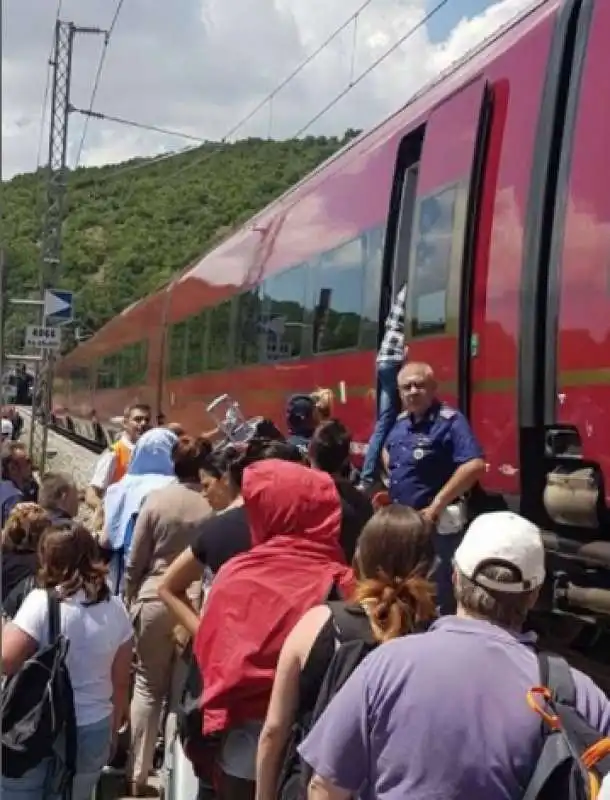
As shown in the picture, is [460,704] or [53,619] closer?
[460,704]

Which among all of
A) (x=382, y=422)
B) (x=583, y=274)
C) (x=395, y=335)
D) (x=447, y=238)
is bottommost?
(x=382, y=422)

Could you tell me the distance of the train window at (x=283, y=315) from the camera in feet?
42.9

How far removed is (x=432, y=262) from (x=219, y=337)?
9328 mm

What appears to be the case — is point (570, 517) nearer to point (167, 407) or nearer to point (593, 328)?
point (593, 328)

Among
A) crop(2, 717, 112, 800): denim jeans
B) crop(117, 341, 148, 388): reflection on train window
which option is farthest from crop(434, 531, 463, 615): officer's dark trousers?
crop(117, 341, 148, 388): reflection on train window

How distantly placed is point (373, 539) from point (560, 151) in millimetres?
3803

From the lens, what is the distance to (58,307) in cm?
1605

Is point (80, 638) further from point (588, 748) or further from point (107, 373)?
point (107, 373)

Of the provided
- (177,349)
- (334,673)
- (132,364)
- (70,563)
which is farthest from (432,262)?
(132,364)

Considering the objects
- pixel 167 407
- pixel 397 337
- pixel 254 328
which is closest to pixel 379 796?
pixel 397 337

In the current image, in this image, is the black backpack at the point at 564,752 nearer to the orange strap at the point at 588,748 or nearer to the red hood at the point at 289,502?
the orange strap at the point at 588,748

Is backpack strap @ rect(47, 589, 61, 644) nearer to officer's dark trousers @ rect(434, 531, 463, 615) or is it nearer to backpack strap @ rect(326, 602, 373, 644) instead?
backpack strap @ rect(326, 602, 373, 644)

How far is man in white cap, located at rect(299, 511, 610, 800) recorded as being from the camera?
2963 mm

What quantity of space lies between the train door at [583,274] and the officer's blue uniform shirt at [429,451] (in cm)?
50
